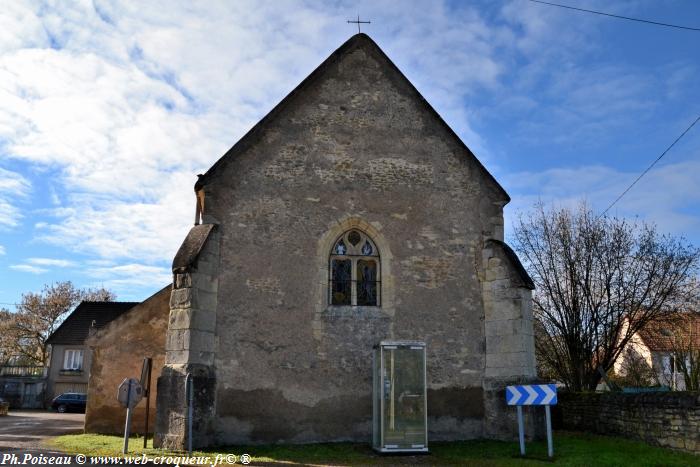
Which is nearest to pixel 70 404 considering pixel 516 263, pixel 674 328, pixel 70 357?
pixel 70 357

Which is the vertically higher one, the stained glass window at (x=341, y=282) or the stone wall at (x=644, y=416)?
the stained glass window at (x=341, y=282)

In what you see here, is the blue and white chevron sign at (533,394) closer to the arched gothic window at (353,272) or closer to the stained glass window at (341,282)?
the arched gothic window at (353,272)

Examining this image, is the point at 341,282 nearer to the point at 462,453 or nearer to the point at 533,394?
the point at 462,453

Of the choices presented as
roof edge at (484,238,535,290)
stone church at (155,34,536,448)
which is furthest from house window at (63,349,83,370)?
roof edge at (484,238,535,290)

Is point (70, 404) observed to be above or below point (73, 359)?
below

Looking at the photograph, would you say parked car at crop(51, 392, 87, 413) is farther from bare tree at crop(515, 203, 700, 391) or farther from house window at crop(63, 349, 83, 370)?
bare tree at crop(515, 203, 700, 391)

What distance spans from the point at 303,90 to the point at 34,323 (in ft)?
129

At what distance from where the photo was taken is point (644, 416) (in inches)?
492

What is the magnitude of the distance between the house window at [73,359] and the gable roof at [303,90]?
96.5 ft

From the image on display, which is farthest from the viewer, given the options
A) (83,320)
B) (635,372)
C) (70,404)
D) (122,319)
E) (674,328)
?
(83,320)

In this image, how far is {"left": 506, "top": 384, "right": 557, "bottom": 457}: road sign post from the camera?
11211 millimetres

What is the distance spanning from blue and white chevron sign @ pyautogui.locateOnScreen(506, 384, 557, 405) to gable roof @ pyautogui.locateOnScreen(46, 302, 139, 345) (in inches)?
1203

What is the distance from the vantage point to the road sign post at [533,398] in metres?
11.2

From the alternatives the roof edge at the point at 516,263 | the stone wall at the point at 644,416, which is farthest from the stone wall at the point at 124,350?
the stone wall at the point at 644,416
